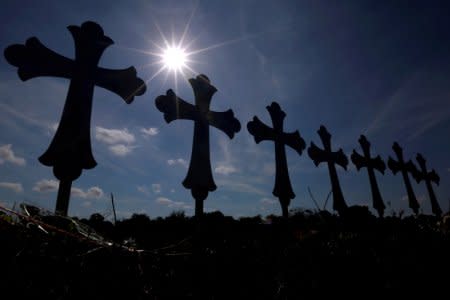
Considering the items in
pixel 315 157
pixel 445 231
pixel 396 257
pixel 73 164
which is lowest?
pixel 396 257

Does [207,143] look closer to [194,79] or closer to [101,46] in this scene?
[194,79]

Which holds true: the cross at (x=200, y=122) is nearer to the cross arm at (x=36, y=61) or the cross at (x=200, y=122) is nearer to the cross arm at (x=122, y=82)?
the cross arm at (x=122, y=82)

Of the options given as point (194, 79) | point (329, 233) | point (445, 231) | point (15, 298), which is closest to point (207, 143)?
point (194, 79)

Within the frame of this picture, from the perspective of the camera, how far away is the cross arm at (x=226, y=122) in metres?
6.27

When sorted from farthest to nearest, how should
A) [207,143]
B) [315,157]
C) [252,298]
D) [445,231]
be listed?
[315,157] → [207,143] → [445,231] → [252,298]

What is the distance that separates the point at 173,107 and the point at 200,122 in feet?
2.33

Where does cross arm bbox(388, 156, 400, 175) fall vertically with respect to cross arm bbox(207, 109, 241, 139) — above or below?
above

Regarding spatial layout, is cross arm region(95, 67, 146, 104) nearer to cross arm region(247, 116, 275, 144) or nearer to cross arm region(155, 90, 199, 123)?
cross arm region(155, 90, 199, 123)

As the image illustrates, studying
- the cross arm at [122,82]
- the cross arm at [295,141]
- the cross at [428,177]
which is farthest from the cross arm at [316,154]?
the cross at [428,177]

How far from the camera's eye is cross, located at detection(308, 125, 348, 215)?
8.59 meters

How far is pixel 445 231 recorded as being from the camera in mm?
1912

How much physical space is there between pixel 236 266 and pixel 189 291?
40 cm

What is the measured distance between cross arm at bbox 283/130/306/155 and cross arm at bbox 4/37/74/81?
→ 5.60m

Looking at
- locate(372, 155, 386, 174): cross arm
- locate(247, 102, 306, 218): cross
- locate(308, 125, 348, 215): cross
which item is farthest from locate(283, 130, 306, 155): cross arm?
locate(372, 155, 386, 174): cross arm
